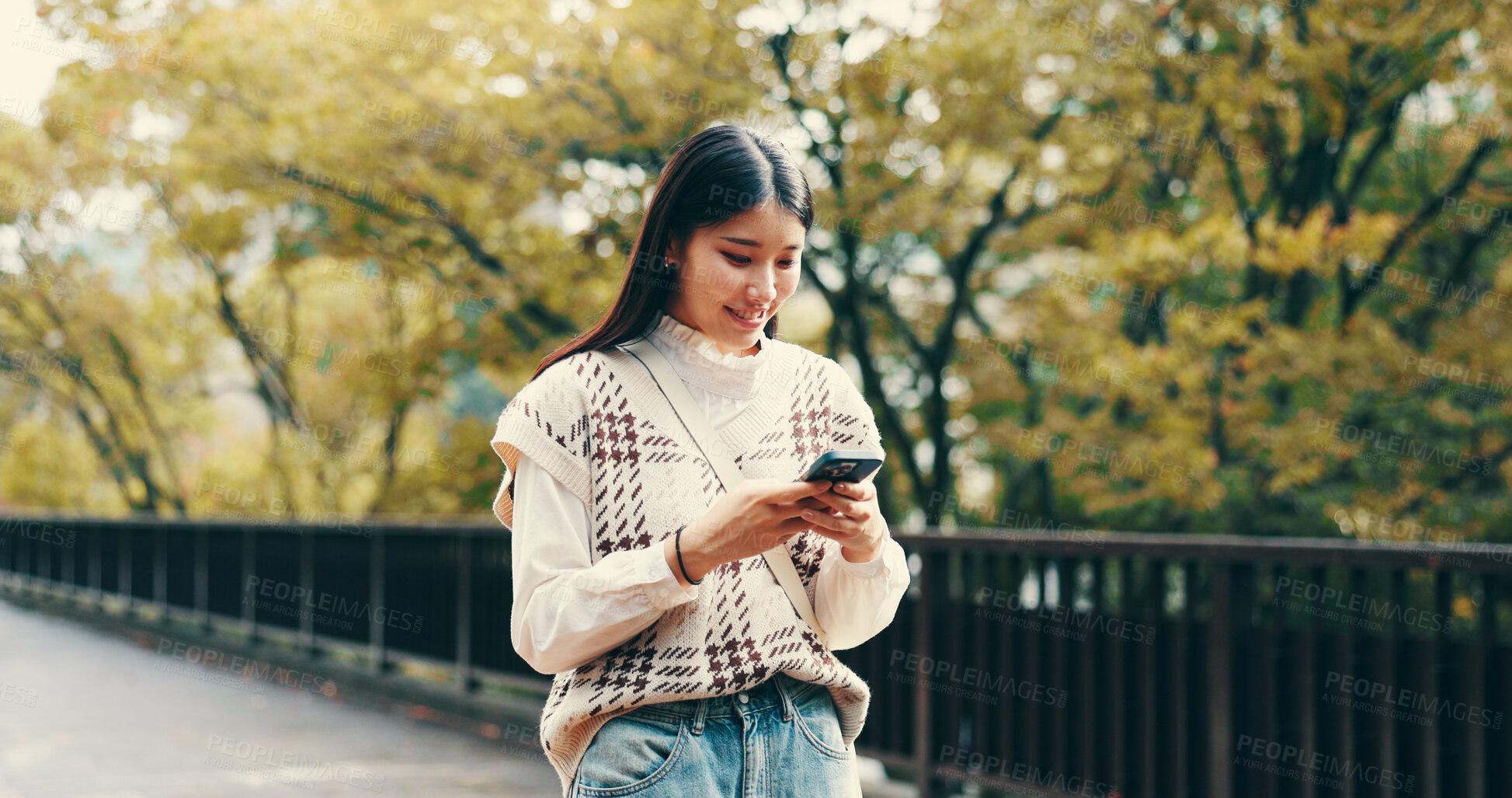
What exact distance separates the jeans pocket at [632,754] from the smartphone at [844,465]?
42 cm

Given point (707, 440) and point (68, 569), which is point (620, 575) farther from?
point (68, 569)

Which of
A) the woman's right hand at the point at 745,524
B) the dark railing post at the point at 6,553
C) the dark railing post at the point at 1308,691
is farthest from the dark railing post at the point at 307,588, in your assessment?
the dark railing post at the point at 6,553

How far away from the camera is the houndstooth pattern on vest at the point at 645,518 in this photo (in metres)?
1.69

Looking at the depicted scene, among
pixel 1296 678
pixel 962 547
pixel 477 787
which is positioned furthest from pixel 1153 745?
pixel 477 787

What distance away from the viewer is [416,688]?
9.77 metres

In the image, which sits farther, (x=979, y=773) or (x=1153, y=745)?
(x=979, y=773)

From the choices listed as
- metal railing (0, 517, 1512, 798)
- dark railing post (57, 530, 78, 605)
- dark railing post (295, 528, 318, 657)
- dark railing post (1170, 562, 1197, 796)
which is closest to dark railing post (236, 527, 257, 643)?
dark railing post (295, 528, 318, 657)

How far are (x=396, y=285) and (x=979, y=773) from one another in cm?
1405

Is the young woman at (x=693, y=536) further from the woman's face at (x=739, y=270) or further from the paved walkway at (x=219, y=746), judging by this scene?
the paved walkway at (x=219, y=746)

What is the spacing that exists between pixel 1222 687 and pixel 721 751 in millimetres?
3445

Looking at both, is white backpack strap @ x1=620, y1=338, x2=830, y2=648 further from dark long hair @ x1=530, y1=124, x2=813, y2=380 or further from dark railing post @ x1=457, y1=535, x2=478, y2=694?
dark railing post @ x1=457, y1=535, x2=478, y2=694

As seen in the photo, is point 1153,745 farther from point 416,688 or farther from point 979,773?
point 416,688

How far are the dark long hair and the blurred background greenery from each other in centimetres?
797

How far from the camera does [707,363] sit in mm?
1827
